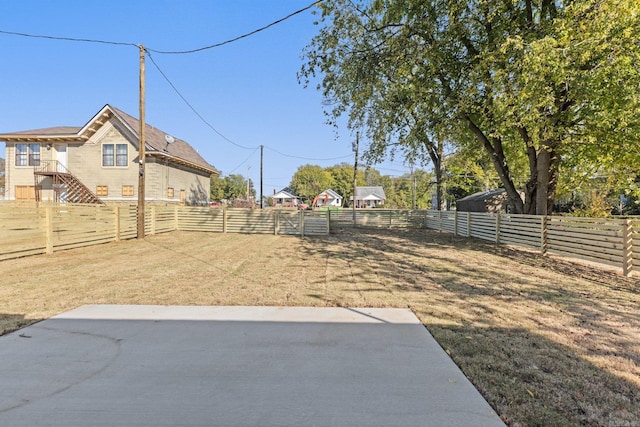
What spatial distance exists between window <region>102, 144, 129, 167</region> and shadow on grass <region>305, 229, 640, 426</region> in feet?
62.3

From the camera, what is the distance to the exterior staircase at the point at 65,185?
19953 mm

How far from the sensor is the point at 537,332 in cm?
375

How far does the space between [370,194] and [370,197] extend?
47.6 inches

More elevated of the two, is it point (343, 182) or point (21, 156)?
point (343, 182)

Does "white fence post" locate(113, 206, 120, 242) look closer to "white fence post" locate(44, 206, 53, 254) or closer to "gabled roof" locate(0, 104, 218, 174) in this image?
"white fence post" locate(44, 206, 53, 254)

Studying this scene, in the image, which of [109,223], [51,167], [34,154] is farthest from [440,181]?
[34,154]

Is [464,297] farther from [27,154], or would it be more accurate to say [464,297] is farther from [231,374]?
[27,154]

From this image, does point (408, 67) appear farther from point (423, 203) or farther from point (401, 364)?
point (423, 203)

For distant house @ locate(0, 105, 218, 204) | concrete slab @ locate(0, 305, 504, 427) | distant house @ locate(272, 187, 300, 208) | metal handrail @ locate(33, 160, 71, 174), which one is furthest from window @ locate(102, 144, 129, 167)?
distant house @ locate(272, 187, 300, 208)

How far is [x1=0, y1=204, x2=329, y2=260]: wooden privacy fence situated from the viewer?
840cm

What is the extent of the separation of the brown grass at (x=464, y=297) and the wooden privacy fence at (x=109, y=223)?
0.65 metres

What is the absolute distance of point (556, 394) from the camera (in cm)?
248

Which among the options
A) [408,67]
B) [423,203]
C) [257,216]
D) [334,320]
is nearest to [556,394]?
[334,320]

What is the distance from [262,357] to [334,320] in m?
1.23
